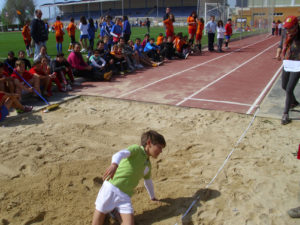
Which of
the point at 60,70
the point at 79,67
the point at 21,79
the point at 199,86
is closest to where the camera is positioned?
the point at 21,79

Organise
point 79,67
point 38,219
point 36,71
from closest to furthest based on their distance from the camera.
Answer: point 38,219 → point 36,71 → point 79,67

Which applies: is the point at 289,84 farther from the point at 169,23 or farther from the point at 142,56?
the point at 169,23

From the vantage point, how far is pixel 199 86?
8836 millimetres

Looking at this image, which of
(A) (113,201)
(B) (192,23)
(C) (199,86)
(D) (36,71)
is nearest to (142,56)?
(C) (199,86)

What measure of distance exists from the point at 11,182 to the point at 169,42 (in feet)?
38.5

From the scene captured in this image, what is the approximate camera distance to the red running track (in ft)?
23.7

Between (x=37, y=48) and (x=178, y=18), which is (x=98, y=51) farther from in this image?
(x=178, y=18)

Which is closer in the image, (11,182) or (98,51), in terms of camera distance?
(11,182)

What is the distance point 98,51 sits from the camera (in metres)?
9.95

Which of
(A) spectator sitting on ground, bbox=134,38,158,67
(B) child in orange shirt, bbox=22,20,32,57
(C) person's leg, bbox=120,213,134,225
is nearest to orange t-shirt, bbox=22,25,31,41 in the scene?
(B) child in orange shirt, bbox=22,20,32,57

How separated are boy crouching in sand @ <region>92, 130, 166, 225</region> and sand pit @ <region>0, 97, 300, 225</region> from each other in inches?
14.7

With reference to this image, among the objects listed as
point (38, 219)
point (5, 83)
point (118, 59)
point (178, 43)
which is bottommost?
point (38, 219)

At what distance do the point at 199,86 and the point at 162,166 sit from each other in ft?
16.4

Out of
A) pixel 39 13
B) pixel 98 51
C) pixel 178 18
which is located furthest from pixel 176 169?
pixel 178 18
